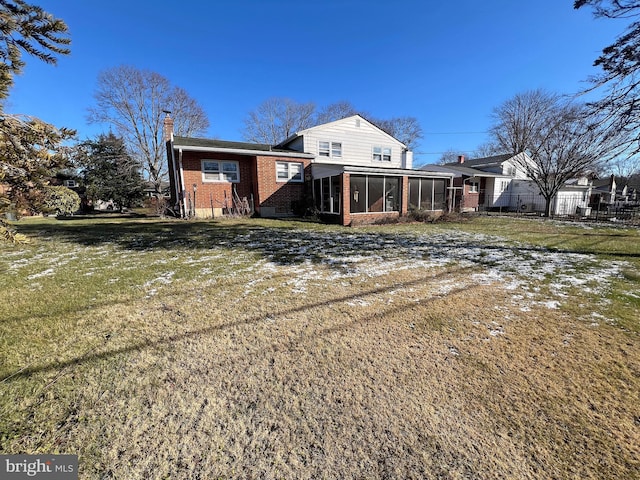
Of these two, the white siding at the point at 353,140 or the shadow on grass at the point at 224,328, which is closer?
the shadow on grass at the point at 224,328

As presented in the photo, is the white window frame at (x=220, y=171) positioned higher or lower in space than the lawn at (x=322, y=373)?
higher

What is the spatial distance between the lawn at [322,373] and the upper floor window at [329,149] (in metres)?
14.0

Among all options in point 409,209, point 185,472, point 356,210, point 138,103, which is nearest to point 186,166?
point 356,210

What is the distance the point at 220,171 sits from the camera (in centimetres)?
1523

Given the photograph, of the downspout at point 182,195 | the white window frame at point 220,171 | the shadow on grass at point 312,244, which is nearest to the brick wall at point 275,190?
the white window frame at point 220,171

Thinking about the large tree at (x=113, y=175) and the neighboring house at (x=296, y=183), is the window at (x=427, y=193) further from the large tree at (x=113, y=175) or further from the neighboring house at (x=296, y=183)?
the large tree at (x=113, y=175)

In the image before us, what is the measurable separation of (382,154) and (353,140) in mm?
2615

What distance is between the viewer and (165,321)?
3408mm

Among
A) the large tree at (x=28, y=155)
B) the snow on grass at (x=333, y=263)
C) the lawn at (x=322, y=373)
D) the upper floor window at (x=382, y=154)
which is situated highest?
the upper floor window at (x=382, y=154)

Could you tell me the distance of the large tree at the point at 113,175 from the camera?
834 inches

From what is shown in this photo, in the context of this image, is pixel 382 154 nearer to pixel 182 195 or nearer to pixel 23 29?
pixel 182 195

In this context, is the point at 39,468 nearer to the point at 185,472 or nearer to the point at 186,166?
the point at 185,472

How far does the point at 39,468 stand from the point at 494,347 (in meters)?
3.67

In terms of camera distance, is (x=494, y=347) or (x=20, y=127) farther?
(x=494, y=347)
